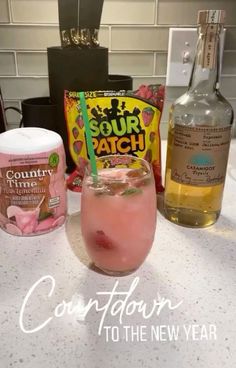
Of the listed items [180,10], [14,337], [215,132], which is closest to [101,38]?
[180,10]

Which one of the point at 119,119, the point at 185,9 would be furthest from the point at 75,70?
the point at 185,9

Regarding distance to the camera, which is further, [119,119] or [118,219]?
[119,119]

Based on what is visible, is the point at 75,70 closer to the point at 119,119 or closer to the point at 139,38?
the point at 119,119

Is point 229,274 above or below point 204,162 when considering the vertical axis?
below

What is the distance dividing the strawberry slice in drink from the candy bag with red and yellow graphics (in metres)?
0.25

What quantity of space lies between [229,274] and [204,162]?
172 mm

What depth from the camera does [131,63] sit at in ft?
2.94

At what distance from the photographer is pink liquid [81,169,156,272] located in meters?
0.44

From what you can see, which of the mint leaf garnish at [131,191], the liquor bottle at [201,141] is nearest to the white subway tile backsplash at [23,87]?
the liquor bottle at [201,141]

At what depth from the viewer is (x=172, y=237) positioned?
1.84ft

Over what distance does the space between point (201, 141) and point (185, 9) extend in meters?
0.47

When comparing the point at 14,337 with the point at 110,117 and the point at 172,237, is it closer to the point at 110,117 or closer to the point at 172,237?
the point at 172,237

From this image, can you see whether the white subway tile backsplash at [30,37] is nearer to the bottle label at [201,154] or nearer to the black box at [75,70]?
the black box at [75,70]

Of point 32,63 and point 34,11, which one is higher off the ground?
point 34,11
